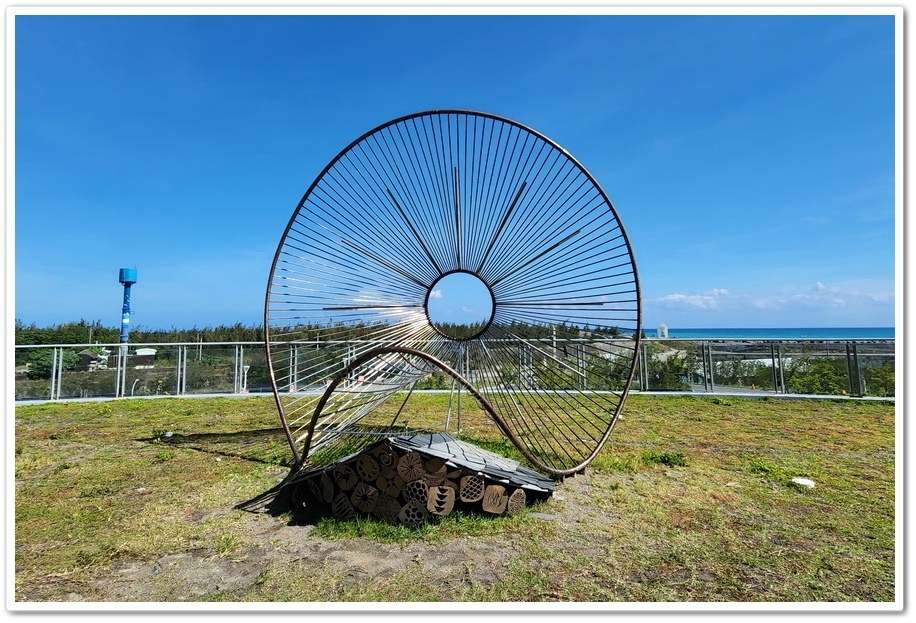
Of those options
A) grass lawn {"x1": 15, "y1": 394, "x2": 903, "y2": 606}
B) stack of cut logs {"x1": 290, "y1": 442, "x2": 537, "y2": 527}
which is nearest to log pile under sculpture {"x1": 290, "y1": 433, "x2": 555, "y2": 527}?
stack of cut logs {"x1": 290, "y1": 442, "x2": 537, "y2": 527}

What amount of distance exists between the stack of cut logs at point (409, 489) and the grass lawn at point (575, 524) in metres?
0.11

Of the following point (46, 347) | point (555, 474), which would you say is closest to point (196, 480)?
point (555, 474)

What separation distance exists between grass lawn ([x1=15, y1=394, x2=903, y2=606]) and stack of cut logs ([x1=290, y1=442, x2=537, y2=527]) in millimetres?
108

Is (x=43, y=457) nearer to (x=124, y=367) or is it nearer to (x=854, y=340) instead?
(x=124, y=367)

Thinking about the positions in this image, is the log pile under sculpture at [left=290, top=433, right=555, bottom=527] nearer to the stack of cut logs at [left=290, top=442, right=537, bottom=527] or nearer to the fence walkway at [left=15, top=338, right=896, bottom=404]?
the stack of cut logs at [left=290, top=442, right=537, bottom=527]

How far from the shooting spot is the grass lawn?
223cm

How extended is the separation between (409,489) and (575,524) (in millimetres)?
1072

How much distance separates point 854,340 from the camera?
26.3 feet

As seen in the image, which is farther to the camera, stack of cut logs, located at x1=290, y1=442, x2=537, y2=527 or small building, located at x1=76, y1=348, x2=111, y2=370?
small building, located at x1=76, y1=348, x2=111, y2=370

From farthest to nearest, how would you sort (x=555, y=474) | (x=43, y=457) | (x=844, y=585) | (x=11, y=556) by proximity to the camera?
(x=43, y=457) → (x=555, y=474) → (x=844, y=585) → (x=11, y=556)

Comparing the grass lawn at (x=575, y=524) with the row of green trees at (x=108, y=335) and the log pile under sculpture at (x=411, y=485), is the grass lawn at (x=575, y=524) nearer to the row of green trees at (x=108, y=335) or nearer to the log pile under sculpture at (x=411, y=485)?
the log pile under sculpture at (x=411, y=485)

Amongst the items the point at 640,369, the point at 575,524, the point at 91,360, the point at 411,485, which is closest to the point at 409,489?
the point at 411,485

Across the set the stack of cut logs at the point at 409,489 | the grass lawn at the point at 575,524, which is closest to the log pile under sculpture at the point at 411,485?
the stack of cut logs at the point at 409,489

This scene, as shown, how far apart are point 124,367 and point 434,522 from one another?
30.7 feet
